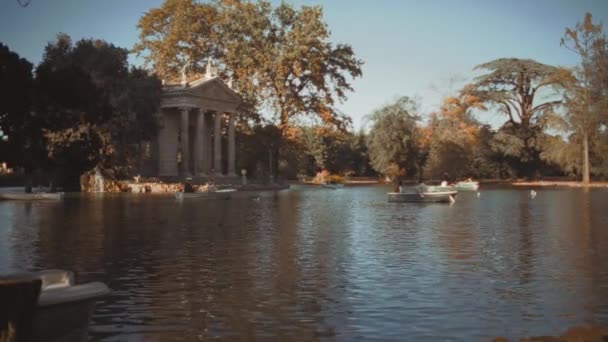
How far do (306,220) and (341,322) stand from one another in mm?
17731

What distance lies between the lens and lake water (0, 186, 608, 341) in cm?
853

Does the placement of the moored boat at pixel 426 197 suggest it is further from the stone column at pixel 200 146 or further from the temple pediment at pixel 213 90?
the temple pediment at pixel 213 90

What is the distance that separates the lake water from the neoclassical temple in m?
42.0

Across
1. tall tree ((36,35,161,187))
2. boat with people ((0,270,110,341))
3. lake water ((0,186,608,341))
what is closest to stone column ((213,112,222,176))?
tall tree ((36,35,161,187))

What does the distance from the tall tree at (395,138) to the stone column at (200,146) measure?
28.3 metres

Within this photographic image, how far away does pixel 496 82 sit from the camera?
9350cm

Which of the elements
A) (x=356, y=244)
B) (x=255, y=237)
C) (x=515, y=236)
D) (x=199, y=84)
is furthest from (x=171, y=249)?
(x=199, y=84)

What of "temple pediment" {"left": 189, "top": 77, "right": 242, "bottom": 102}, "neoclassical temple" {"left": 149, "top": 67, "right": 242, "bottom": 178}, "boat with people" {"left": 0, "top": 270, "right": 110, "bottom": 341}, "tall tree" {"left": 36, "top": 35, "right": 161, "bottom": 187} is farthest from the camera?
"neoclassical temple" {"left": 149, "top": 67, "right": 242, "bottom": 178}

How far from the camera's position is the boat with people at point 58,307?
572 centimetres

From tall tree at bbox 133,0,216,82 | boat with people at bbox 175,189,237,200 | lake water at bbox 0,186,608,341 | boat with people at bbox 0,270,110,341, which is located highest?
tall tree at bbox 133,0,216,82

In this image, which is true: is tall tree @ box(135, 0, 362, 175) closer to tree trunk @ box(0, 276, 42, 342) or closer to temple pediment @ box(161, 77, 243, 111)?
temple pediment @ box(161, 77, 243, 111)

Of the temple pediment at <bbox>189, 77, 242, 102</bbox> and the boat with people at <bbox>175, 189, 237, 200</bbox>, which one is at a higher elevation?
the temple pediment at <bbox>189, 77, 242, 102</bbox>

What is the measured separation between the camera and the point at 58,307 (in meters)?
5.92

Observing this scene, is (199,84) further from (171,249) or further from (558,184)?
(171,249)
